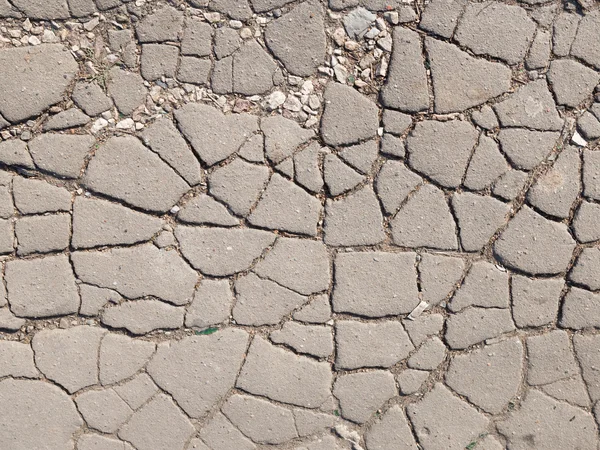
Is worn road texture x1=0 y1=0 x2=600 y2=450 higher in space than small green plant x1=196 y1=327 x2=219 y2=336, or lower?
higher

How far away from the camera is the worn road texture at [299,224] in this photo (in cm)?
285

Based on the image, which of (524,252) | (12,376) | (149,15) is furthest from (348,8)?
(12,376)

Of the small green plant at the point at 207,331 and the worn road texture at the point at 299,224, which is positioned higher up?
the worn road texture at the point at 299,224

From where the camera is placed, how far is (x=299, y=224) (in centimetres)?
293

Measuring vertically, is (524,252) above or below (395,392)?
above

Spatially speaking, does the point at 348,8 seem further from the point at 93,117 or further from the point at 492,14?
the point at 93,117

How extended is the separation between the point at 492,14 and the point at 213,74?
4.60ft

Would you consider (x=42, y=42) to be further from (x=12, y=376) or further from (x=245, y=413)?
(x=245, y=413)

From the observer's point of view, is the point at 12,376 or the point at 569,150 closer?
the point at 12,376

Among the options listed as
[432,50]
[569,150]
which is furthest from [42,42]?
[569,150]

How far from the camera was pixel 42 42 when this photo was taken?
2.90 metres

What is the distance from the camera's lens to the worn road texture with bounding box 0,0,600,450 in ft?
9.36

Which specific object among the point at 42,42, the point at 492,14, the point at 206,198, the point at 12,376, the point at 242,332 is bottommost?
the point at 12,376

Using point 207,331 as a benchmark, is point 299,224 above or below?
above
